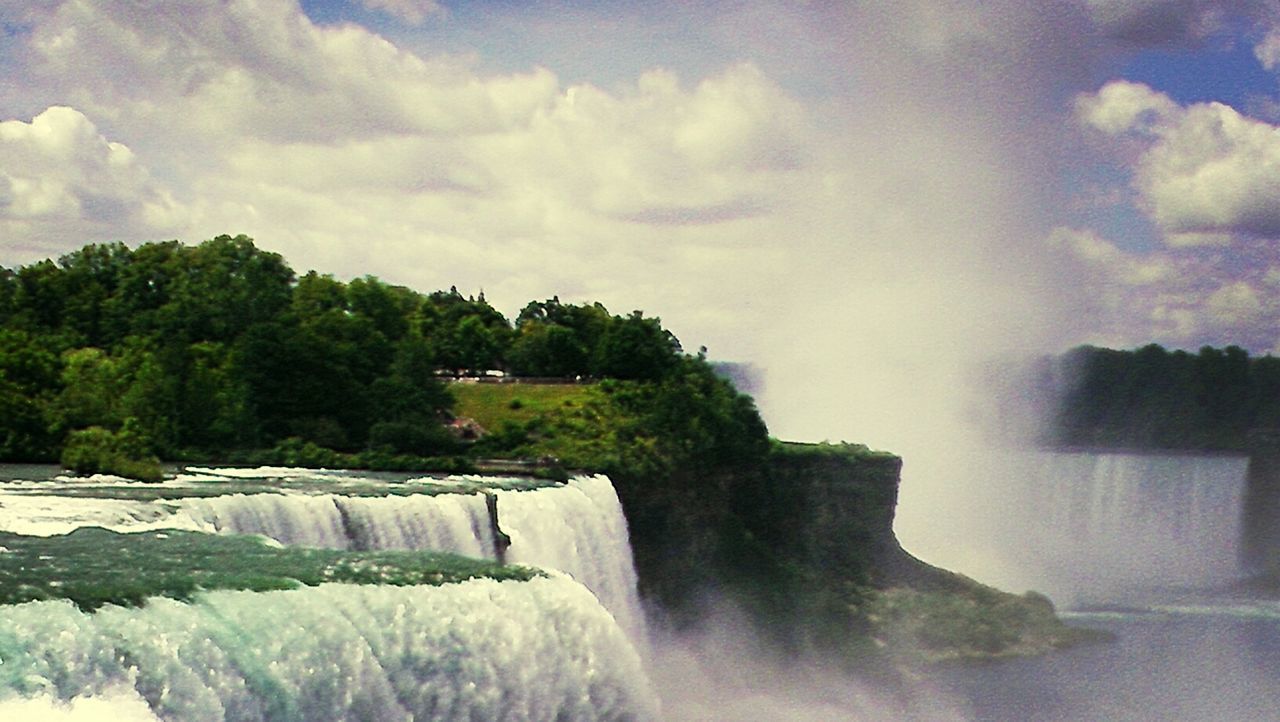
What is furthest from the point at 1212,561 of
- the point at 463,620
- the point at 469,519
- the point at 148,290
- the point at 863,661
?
the point at 463,620

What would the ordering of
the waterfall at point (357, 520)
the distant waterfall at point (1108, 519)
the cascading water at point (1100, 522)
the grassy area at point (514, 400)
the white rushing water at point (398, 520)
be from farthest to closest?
the distant waterfall at point (1108, 519) < the cascading water at point (1100, 522) < the grassy area at point (514, 400) < the waterfall at point (357, 520) < the white rushing water at point (398, 520)

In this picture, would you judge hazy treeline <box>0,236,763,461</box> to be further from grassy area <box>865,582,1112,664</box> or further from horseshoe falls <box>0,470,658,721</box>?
grassy area <box>865,582,1112,664</box>

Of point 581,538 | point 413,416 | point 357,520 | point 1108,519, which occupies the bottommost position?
point 581,538

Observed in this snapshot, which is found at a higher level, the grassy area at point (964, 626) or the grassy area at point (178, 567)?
the grassy area at point (178, 567)

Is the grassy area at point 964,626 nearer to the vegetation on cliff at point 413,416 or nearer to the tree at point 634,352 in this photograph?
the vegetation on cliff at point 413,416

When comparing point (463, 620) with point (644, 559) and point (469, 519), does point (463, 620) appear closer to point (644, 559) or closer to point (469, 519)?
point (469, 519)

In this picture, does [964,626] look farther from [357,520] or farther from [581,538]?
[357,520]

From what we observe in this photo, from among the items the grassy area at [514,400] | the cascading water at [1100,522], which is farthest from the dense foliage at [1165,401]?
the grassy area at [514,400]

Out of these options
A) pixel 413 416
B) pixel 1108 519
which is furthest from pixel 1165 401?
pixel 413 416
